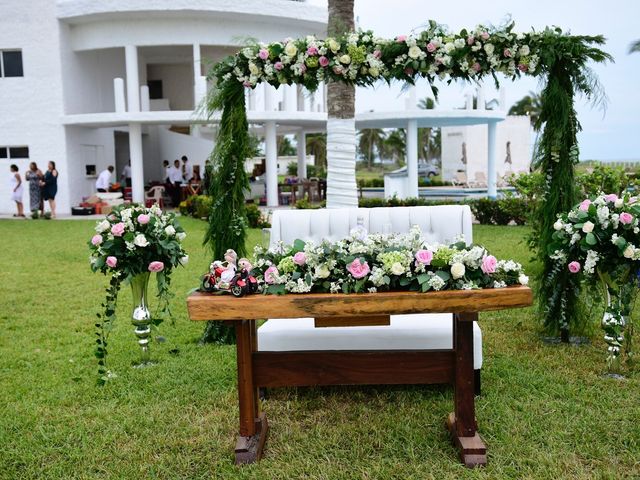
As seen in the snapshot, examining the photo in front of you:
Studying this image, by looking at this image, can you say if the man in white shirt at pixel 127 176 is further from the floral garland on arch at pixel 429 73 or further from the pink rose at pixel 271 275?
the pink rose at pixel 271 275

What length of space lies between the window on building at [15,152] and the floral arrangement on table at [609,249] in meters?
19.4

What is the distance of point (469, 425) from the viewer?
3.77 metres

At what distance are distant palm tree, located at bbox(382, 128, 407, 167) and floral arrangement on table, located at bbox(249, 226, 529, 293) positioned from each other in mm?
54094

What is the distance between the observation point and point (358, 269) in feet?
11.8

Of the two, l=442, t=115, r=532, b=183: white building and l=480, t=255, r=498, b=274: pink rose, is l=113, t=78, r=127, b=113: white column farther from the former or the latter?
l=442, t=115, r=532, b=183: white building

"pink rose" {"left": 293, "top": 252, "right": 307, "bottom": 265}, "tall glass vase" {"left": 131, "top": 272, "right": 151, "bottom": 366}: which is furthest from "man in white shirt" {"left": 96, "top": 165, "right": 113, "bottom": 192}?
"pink rose" {"left": 293, "top": 252, "right": 307, "bottom": 265}

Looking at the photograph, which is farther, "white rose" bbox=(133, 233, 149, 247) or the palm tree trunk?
the palm tree trunk

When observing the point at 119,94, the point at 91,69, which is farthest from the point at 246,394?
the point at 91,69

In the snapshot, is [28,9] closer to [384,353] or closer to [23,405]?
[23,405]

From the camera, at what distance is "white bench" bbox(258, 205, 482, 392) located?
4.63 m

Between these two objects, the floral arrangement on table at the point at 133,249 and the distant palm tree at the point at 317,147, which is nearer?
the floral arrangement on table at the point at 133,249

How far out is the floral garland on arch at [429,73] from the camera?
17.6ft

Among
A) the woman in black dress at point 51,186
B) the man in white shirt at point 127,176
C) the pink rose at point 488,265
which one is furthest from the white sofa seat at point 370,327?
the man in white shirt at point 127,176

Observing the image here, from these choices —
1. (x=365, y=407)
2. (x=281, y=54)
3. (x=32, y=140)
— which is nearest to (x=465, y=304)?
(x=365, y=407)
